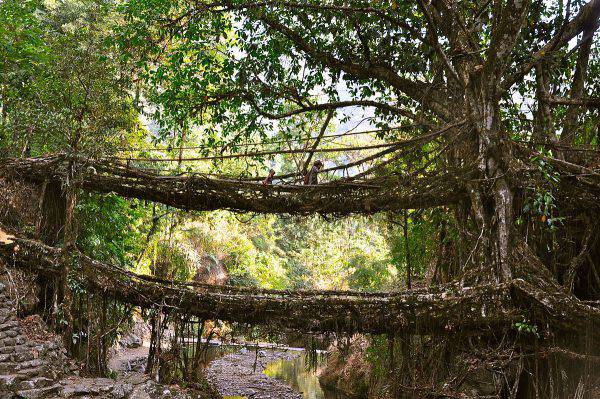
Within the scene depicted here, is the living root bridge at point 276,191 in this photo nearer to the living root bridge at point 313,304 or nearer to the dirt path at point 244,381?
the living root bridge at point 313,304

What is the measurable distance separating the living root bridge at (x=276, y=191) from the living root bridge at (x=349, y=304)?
1018 millimetres

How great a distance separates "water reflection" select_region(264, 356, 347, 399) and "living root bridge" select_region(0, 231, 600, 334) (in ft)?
17.6

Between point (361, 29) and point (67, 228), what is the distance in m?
5.23

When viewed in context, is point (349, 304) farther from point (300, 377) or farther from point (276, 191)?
point (300, 377)

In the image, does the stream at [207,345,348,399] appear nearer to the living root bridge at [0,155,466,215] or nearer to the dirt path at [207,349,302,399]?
the dirt path at [207,349,302,399]

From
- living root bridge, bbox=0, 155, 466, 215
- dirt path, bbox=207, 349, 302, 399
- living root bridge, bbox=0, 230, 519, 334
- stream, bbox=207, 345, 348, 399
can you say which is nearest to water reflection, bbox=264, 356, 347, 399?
stream, bbox=207, 345, 348, 399

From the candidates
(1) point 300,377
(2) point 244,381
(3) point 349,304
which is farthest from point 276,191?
(1) point 300,377

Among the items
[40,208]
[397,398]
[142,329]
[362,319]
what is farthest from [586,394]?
[142,329]

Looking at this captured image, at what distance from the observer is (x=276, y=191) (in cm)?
608

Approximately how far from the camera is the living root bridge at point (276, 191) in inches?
224

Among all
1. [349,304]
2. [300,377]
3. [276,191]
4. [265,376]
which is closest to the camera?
[349,304]

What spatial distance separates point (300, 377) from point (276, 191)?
33.4 feet

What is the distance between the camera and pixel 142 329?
16.2 metres

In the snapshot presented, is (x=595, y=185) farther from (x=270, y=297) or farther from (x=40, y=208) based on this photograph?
(x=40, y=208)
